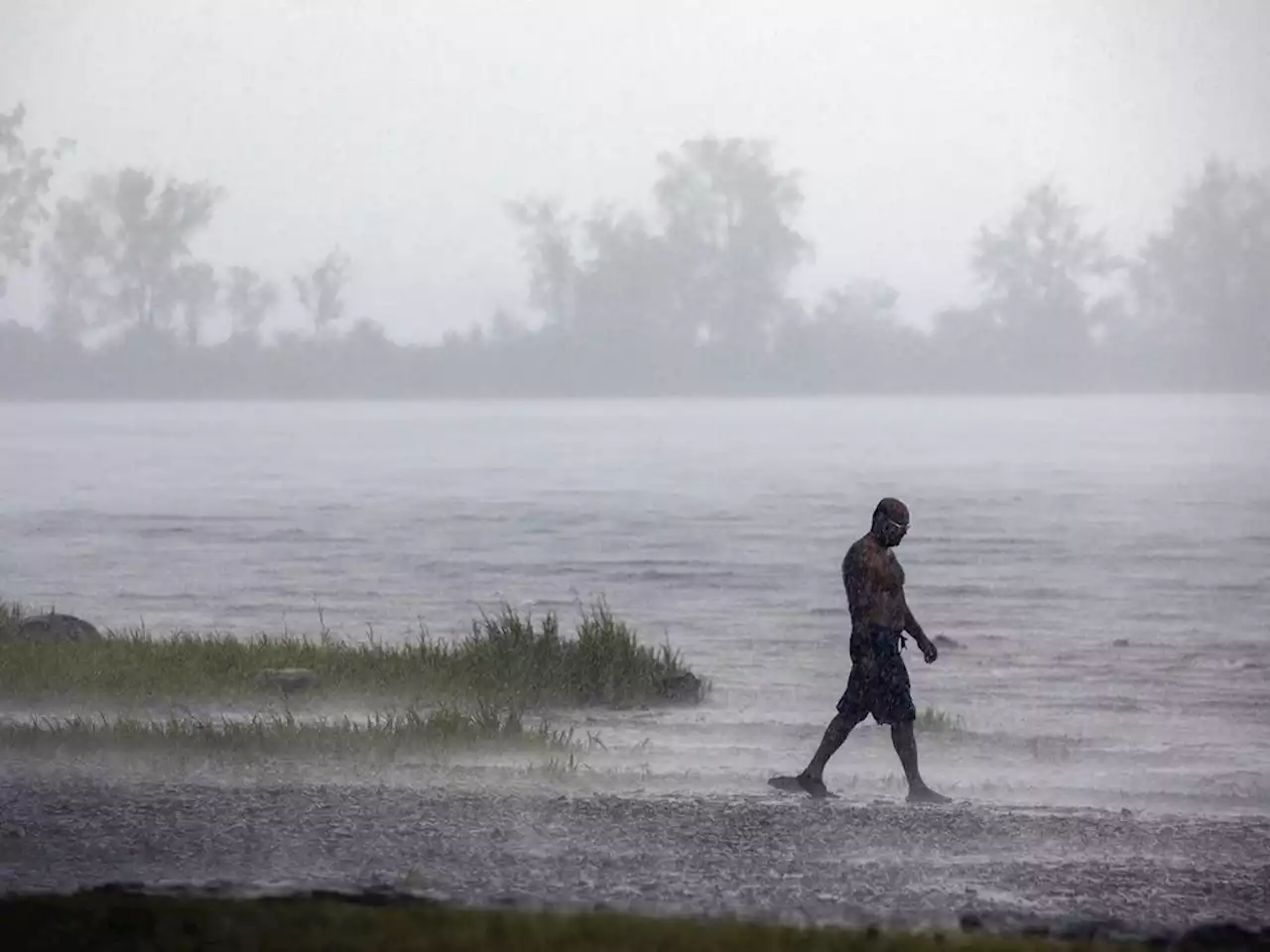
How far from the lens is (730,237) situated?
28.6ft

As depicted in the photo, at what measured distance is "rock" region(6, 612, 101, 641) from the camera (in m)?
8.94

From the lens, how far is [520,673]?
845 centimetres

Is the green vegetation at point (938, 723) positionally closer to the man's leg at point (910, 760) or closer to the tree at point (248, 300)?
the man's leg at point (910, 760)

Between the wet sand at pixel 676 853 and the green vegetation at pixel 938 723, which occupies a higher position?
the green vegetation at pixel 938 723

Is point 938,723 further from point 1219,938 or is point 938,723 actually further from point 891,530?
point 1219,938

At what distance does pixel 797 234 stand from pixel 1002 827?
10.9 feet

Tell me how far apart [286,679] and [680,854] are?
2718mm

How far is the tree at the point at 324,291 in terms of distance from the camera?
8.91 m

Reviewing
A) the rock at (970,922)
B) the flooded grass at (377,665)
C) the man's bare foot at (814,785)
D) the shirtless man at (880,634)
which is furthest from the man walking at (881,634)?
the flooded grass at (377,665)

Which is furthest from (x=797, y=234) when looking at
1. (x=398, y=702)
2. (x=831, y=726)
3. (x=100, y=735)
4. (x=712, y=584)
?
(x=100, y=735)

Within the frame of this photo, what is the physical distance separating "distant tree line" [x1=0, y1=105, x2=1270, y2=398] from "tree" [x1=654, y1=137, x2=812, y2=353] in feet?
0.04

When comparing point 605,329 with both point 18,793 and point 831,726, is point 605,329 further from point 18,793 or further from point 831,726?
point 18,793

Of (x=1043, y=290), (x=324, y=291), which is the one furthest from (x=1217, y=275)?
(x=324, y=291)

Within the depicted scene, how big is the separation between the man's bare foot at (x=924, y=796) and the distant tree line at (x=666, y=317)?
92.4 inches
